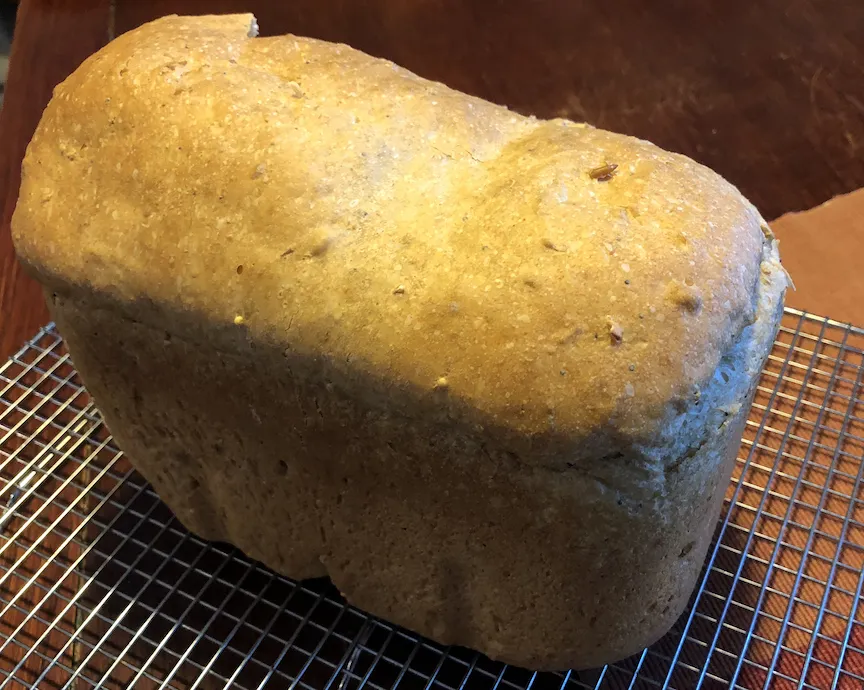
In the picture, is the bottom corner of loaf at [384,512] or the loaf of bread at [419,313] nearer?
the loaf of bread at [419,313]

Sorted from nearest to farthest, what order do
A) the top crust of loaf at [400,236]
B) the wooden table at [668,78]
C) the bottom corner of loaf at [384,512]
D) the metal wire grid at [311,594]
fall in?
the top crust of loaf at [400,236], the bottom corner of loaf at [384,512], the metal wire grid at [311,594], the wooden table at [668,78]

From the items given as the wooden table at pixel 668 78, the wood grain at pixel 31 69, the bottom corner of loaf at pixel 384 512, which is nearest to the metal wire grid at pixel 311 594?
the bottom corner of loaf at pixel 384 512

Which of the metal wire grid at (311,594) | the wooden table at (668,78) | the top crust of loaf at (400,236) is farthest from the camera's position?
the wooden table at (668,78)

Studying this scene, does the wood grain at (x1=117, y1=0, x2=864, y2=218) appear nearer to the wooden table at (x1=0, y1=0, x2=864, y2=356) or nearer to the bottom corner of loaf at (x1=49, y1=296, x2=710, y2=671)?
the wooden table at (x1=0, y1=0, x2=864, y2=356)

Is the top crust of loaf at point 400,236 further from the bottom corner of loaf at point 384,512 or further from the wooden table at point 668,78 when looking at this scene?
the wooden table at point 668,78

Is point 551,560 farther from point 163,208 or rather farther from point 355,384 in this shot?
point 163,208

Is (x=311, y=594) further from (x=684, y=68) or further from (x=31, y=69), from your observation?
(x=31, y=69)

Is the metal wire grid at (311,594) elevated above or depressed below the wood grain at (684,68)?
below

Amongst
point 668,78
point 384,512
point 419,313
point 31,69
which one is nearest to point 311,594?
point 384,512
